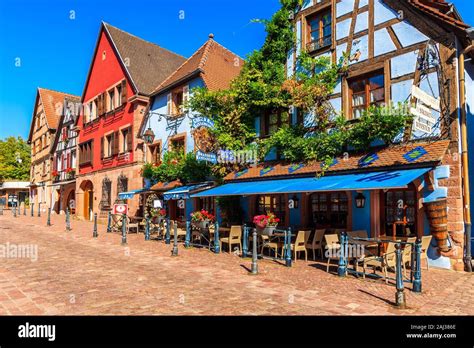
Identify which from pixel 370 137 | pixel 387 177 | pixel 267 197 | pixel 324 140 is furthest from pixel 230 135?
pixel 387 177

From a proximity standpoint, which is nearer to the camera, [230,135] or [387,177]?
[387,177]

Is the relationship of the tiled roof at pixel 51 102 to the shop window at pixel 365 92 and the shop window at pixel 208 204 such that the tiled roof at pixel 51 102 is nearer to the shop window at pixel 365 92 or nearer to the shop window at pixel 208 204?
the shop window at pixel 208 204

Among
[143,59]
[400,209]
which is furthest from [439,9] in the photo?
[143,59]

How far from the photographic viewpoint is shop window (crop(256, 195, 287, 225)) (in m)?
13.4

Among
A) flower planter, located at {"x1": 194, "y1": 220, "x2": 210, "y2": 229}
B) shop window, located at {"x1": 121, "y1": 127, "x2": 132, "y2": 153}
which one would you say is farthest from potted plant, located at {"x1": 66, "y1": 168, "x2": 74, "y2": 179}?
flower planter, located at {"x1": 194, "y1": 220, "x2": 210, "y2": 229}

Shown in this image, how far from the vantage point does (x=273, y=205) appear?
13.8m

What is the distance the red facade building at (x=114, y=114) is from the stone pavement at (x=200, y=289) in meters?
12.1

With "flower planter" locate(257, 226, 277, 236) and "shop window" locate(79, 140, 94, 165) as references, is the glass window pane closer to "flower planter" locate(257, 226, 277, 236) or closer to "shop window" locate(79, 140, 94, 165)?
"flower planter" locate(257, 226, 277, 236)

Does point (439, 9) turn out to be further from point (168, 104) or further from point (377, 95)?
point (168, 104)

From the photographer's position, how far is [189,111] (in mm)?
17766

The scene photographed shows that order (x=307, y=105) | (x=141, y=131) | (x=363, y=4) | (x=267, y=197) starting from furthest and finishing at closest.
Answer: (x=141, y=131)
(x=267, y=197)
(x=307, y=105)
(x=363, y=4)

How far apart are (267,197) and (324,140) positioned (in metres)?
3.41

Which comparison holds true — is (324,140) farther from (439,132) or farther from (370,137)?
(439,132)

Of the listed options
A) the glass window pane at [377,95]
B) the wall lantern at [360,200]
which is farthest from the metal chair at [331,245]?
the glass window pane at [377,95]
